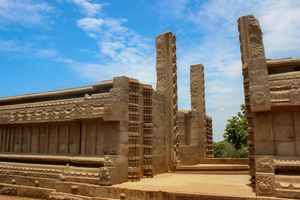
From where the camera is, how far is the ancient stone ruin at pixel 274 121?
25.8 feet

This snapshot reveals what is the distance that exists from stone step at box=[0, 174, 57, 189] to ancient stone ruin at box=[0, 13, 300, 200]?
0.04 meters

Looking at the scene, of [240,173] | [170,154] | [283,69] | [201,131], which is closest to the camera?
[283,69]

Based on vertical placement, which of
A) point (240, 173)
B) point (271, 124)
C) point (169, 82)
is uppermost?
point (169, 82)

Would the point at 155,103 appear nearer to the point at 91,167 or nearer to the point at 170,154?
the point at 170,154

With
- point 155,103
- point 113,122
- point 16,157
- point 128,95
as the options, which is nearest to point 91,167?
point 113,122

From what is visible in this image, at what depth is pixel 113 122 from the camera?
1108 centimetres

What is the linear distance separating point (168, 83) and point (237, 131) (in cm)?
2198

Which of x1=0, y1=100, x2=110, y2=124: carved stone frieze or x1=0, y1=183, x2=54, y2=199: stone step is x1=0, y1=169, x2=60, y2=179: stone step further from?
x1=0, y1=100, x2=110, y2=124: carved stone frieze

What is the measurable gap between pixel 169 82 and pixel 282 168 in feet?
27.2

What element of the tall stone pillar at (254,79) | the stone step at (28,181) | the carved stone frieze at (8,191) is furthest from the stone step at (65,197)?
the tall stone pillar at (254,79)

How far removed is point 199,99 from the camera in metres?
21.5

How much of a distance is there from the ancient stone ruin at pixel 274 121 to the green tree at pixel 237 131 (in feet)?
85.7

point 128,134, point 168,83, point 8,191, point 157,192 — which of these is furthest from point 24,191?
point 168,83

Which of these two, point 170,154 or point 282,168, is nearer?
point 282,168
